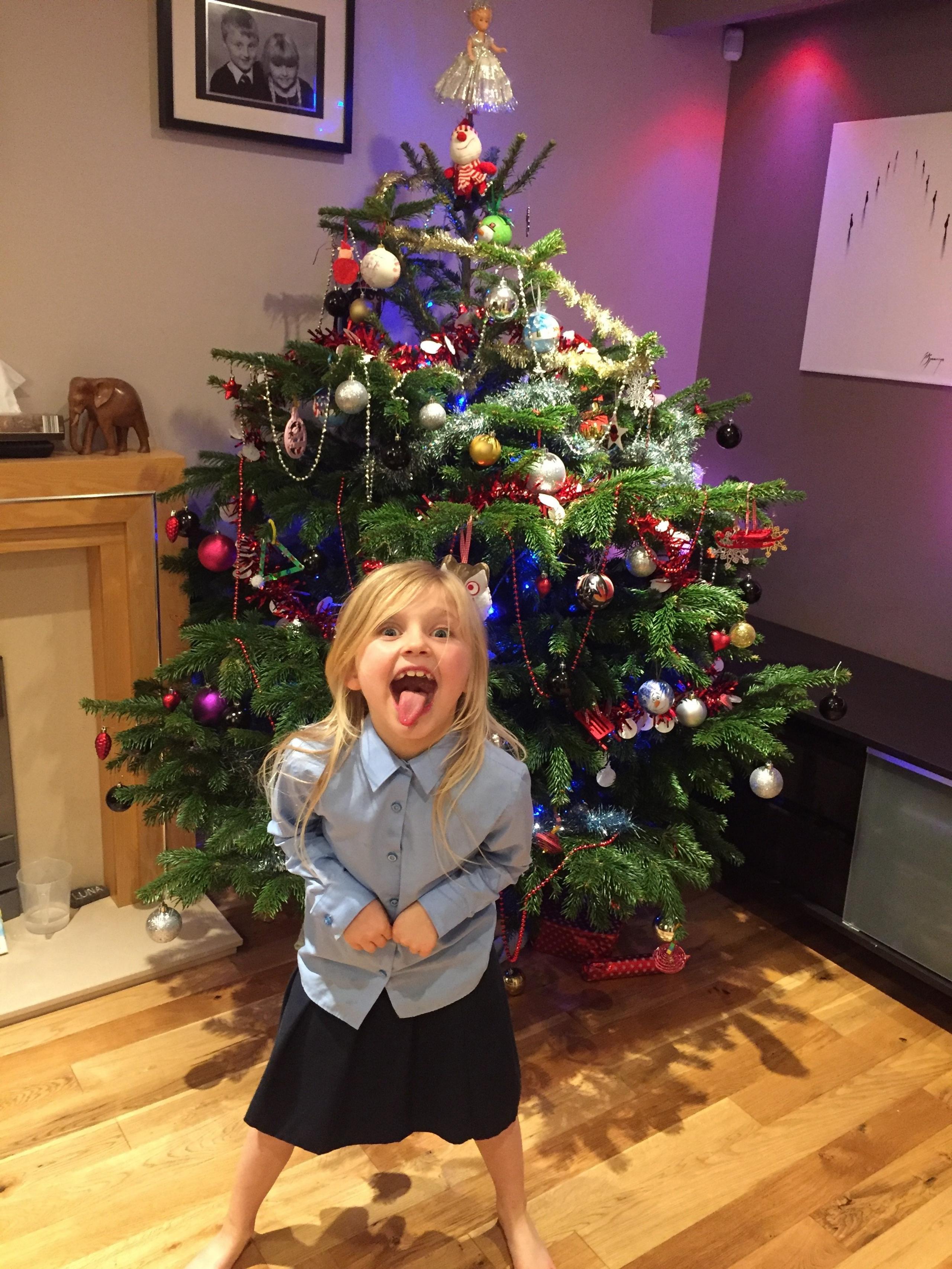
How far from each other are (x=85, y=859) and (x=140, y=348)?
3.97ft

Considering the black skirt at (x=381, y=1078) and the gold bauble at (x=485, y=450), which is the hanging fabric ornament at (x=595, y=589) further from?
the black skirt at (x=381, y=1078)

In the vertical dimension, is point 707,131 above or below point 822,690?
above

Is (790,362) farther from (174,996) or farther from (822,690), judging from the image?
(174,996)

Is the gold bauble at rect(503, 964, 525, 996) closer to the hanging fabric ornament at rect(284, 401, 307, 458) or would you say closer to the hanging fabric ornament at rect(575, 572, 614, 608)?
the hanging fabric ornament at rect(575, 572, 614, 608)

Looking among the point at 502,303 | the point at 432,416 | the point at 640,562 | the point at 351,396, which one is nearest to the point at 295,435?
the point at 351,396

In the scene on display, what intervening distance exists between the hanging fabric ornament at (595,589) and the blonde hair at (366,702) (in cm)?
49

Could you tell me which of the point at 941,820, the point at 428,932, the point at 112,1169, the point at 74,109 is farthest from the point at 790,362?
the point at 112,1169

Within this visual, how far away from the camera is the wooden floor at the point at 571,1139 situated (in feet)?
5.35

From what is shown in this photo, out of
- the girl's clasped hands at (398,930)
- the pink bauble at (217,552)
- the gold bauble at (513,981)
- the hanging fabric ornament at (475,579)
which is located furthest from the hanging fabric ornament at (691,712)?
the pink bauble at (217,552)

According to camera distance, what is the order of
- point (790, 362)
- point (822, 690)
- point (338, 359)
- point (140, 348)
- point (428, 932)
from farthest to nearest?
point (790, 362), point (822, 690), point (140, 348), point (338, 359), point (428, 932)

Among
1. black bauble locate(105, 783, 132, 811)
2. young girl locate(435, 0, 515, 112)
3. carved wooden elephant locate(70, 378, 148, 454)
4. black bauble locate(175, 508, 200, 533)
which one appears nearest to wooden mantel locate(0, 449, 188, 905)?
carved wooden elephant locate(70, 378, 148, 454)

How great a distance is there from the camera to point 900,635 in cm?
268

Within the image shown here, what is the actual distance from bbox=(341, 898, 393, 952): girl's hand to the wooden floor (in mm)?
629

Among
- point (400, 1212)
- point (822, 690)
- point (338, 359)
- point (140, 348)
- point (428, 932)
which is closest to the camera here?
point (428, 932)
